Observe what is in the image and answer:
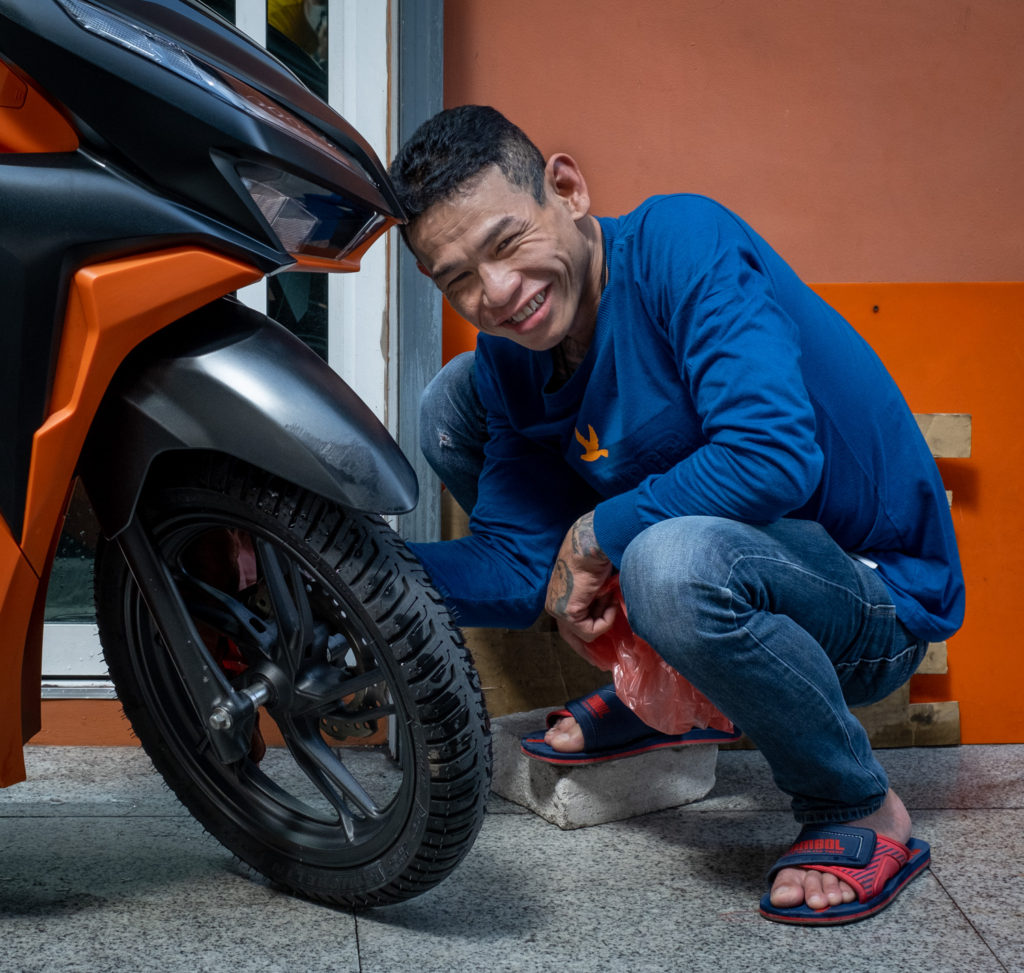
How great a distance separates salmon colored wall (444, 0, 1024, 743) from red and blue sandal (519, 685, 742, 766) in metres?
0.71

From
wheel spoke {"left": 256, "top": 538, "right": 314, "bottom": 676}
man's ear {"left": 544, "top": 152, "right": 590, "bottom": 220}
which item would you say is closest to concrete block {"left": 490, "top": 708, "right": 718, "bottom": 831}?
wheel spoke {"left": 256, "top": 538, "right": 314, "bottom": 676}

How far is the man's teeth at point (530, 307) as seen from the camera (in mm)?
1291

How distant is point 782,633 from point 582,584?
9.8 inches

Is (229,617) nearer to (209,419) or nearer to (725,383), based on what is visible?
(209,419)

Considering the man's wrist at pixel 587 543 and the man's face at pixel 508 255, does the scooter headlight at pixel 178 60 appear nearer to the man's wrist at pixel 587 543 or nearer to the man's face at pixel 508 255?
the man's face at pixel 508 255

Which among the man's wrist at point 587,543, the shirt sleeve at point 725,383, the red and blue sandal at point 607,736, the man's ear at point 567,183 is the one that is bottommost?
the red and blue sandal at point 607,736

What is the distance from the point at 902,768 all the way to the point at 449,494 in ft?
3.00

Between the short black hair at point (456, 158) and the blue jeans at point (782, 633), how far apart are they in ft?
1.49

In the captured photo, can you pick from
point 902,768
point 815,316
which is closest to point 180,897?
point 815,316

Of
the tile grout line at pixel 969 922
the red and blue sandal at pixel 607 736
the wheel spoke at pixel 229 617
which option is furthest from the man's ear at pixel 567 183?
the tile grout line at pixel 969 922

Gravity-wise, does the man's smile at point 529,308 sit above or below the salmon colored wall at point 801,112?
below

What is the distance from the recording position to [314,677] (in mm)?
1179

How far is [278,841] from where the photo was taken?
4.05ft

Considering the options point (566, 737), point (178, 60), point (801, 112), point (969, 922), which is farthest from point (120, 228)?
point (801, 112)
